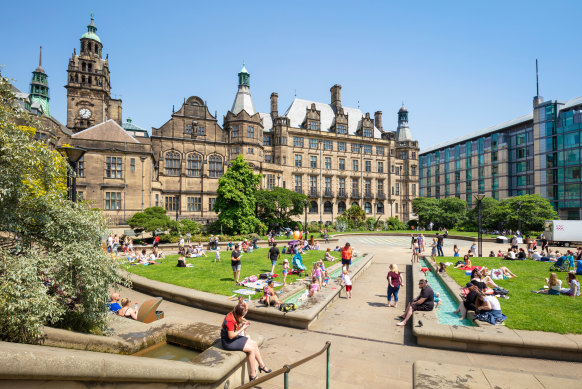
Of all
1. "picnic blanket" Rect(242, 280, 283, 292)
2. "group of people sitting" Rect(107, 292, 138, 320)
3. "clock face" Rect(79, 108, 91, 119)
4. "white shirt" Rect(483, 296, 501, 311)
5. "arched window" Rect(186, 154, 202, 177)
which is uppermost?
"clock face" Rect(79, 108, 91, 119)

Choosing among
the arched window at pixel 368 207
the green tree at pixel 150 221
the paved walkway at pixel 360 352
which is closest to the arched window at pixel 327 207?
the arched window at pixel 368 207

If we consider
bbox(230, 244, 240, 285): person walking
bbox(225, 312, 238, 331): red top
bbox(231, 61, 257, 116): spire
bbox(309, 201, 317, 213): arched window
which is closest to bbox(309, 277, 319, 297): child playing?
bbox(230, 244, 240, 285): person walking

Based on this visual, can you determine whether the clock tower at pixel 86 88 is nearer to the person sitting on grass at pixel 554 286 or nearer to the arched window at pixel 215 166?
the arched window at pixel 215 166

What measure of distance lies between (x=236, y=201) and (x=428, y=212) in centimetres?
3864

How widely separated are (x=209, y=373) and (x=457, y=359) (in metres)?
6.00

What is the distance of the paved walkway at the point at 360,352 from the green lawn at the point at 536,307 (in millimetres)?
1649

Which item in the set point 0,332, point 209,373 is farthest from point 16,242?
point 209,373

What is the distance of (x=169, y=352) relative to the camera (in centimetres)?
725

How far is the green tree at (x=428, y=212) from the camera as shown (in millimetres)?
55750

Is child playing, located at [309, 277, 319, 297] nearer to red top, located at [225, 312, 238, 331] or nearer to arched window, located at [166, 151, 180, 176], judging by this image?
red top, located at [225, 312, 238, 331]

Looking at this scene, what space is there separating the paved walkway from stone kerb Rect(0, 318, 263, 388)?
1144 mm

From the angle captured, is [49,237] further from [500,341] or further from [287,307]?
[500,341]

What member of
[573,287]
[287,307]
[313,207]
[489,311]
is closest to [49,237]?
[287,307]

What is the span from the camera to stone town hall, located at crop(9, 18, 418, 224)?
3588 centimetres
